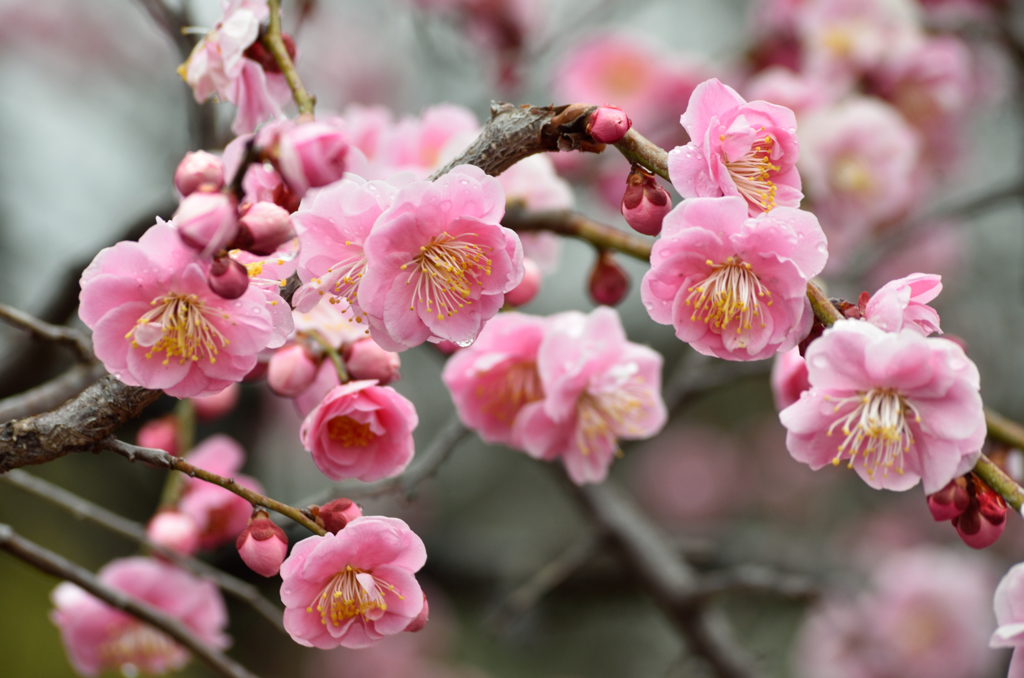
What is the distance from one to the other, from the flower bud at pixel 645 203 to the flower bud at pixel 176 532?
991mm

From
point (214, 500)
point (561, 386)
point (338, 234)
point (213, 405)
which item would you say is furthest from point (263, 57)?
point (214, 500)

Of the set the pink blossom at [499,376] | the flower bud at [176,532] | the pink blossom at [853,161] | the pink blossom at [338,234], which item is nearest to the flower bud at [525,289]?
the pink blossom at [499,376]

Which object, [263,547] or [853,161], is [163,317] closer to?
[263,547]

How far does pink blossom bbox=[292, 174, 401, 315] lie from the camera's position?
746mm

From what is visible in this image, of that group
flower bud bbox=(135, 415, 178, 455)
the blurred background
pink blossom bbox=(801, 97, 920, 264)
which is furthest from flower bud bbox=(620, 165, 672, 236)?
pink blossom bbox=(801, 97, 920, 264)

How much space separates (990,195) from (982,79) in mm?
1039

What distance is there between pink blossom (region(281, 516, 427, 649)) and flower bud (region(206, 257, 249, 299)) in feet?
0.80

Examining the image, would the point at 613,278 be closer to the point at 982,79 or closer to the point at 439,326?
the point at 439,326

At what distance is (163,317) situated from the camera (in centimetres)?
73

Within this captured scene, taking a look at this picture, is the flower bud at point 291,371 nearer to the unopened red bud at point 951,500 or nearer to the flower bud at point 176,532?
the flower bud at point 176,532

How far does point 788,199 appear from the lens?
32.0 inches

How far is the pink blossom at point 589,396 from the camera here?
1.06 meters

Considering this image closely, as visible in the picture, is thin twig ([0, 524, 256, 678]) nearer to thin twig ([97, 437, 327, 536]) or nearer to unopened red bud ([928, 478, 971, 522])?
thin twig ([97, 437, 327, 536])

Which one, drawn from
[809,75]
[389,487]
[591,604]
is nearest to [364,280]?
[389,487]
